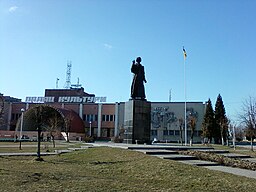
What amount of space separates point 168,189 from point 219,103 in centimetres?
5755

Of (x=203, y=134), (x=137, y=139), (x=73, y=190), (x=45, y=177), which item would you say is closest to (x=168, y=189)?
(x=73, y=190)

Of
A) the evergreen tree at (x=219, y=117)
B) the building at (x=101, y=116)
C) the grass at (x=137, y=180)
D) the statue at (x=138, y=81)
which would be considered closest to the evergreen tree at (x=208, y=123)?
the evergreen tree at (x=219, y=117)

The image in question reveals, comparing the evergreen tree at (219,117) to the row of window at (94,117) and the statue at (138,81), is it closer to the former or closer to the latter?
the row of window at (94,117)

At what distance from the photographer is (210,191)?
24.7 ft

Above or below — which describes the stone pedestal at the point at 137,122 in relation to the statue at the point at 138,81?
below

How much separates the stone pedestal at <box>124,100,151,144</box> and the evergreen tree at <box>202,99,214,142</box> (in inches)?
1510

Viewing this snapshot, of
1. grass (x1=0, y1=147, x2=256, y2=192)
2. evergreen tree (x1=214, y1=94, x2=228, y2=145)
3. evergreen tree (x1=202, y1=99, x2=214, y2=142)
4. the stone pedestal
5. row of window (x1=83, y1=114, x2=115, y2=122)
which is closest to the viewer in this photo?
grass (x1=0, y1=147, x2=256, y2=192)

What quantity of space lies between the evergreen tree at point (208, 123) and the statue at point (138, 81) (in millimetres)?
37957

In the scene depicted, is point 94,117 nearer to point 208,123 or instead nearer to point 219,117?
point 208,123

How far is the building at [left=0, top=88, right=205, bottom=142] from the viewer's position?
60.6 m

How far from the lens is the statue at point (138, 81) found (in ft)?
72.3

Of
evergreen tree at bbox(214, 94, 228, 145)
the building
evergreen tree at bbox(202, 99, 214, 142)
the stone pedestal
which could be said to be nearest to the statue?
the stone pedestal

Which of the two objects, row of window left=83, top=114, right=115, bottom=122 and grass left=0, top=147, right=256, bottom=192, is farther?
row of window left=83, top=114, right=115, bottom=122

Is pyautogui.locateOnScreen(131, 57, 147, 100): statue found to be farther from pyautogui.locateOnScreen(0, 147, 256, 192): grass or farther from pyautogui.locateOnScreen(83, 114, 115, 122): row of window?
pyautogui.locateOnScreen(83, 114, 115, 122): row of window
